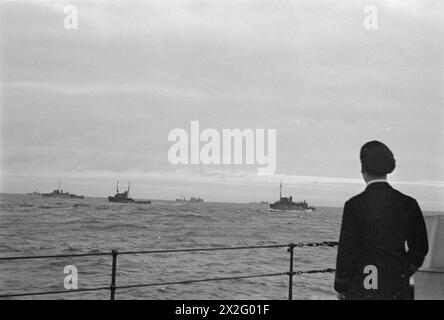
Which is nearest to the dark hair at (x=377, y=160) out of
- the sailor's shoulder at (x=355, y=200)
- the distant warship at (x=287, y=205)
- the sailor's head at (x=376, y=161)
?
the sailor's head at (x=376, y=161)

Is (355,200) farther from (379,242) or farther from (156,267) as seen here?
(156,267)

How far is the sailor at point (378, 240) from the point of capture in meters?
3.10

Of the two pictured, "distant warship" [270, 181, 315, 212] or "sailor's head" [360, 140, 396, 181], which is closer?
"sailor's head" [360, 140, 396, 181]

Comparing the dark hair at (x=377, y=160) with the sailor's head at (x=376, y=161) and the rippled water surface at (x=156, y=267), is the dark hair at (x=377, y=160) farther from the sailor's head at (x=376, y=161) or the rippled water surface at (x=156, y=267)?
the rippled water surface at (x=156, y=267)

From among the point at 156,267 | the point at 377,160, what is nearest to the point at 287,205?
the point at 156,267

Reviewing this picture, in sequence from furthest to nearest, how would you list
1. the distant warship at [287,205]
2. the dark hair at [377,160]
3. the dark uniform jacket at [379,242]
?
the distant warship at [287,205], the dark hair at [377,160], the dark uniform jacket at [379,242]

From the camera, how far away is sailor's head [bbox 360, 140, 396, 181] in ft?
10.6

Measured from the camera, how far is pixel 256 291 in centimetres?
2447

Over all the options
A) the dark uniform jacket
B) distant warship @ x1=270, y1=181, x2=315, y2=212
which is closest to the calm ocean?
the dark uniform jacket

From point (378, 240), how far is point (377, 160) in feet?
1.67

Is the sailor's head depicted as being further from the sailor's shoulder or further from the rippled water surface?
the rippled water surface

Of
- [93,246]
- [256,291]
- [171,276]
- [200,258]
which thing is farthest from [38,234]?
[256,291]

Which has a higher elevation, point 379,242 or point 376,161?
point 376,161

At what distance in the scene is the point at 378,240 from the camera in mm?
3121
